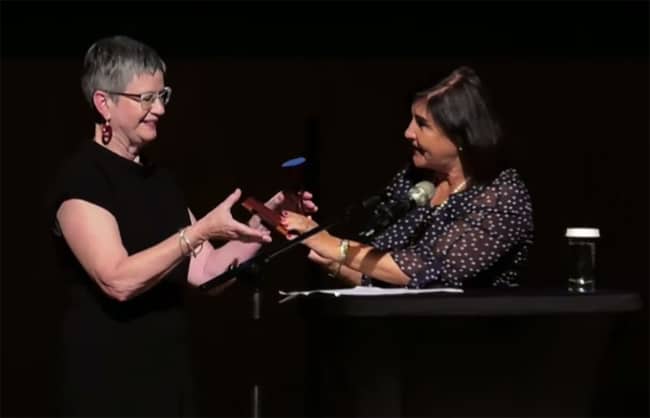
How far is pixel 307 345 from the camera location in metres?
5.30

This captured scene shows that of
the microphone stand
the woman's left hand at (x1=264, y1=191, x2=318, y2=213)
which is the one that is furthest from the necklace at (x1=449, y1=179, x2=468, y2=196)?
the microphone stand

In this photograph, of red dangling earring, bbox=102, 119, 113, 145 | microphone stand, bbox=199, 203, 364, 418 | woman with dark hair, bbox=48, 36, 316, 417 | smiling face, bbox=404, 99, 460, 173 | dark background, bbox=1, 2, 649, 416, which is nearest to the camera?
microphone stand, bbox=199, 203, 364, 418

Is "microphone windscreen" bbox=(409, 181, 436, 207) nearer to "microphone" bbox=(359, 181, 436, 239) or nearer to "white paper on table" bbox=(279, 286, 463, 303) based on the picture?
"microphone" bbox=(359, 181, 436, 239)

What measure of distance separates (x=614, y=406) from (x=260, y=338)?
53.4 inches

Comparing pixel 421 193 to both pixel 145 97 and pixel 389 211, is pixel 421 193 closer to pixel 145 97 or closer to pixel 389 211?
pixel 389 211

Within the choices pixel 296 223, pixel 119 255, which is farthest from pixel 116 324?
pixel 296 223

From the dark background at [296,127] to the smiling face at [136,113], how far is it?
182 cm

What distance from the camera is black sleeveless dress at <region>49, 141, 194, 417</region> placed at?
3129mm

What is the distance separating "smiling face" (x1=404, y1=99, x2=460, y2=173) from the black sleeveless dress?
75 centimetres

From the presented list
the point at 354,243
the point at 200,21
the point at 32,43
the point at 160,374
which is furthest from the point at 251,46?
the point at 160,374

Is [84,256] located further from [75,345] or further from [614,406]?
[614,406]

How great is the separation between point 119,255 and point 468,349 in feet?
2.58

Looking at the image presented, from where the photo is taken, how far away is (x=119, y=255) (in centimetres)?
305

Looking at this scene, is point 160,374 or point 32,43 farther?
point 32,43
